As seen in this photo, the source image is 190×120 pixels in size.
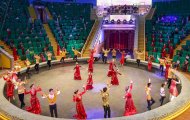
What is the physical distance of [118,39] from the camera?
82.4 ft

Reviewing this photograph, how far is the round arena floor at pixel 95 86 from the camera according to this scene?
394 inches

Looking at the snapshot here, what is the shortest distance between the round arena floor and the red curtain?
281 inches

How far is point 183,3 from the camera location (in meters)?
24.8

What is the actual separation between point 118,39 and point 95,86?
42.3 ft

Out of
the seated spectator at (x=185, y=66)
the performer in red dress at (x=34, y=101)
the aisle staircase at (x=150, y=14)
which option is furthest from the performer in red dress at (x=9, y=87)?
the aisle staircase at (x=150, y=14)

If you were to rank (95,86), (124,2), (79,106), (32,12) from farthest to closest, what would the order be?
(124,2)
(32,12)
(95,86)
(79,106)

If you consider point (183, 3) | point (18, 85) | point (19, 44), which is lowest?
point (18, 85)

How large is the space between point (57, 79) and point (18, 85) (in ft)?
14.5

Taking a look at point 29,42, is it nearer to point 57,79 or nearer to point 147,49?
point 57,79

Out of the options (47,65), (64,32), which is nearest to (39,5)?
(64,32)

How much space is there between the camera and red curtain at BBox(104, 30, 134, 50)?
24.7 metres

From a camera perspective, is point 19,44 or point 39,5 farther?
point 39,5

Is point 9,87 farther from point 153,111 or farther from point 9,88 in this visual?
point 153,111

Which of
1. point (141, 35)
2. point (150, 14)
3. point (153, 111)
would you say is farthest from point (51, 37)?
point (153, 111)
